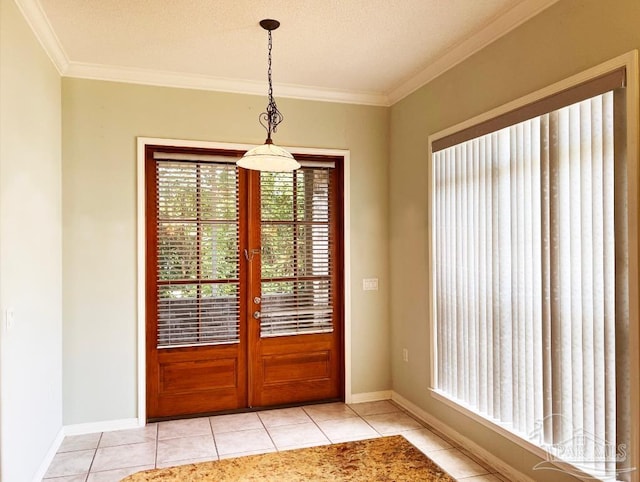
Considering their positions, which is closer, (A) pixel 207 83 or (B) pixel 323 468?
(B) pixel 323 468

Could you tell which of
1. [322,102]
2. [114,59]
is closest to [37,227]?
[114,59]

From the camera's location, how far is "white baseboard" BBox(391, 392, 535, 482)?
2.75 meters

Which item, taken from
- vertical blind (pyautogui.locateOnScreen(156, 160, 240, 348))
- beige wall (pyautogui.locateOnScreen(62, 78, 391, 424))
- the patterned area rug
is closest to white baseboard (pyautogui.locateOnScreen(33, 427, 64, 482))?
beige wall (pyautogui.locateOnScreen(62, 78, 391, 424))

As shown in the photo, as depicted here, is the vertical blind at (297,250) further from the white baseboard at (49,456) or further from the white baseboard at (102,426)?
the white baseboard at (49,456)

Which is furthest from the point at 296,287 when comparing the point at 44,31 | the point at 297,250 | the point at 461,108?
the point at 44,31

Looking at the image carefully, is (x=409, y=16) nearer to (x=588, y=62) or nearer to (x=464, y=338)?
(x=588, y=62)

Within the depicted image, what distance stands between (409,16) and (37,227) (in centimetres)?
270

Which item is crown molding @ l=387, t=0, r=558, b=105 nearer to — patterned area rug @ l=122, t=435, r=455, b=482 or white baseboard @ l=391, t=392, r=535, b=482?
patterned area rug @ l=122, t=435, r=455, b=482

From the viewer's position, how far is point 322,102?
13.8ft

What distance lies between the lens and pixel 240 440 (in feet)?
11.1

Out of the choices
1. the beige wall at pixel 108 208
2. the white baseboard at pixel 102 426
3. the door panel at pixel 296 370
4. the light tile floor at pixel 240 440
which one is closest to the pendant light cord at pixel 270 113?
the beige wall at pixel 108 208

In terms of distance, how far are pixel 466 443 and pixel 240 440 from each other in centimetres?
166

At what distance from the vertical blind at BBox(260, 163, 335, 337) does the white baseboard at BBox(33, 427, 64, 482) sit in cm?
171

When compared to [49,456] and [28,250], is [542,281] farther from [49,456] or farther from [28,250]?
[49,456]
